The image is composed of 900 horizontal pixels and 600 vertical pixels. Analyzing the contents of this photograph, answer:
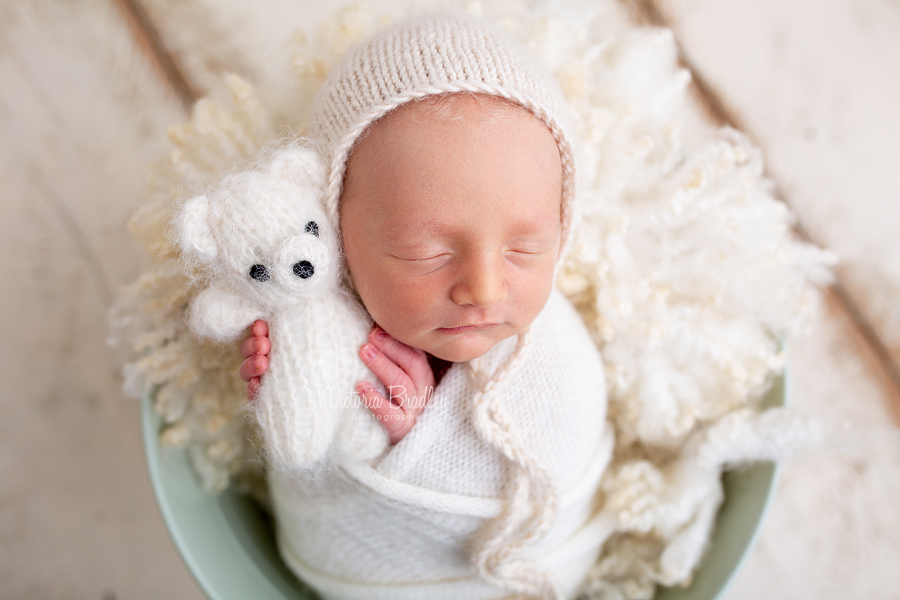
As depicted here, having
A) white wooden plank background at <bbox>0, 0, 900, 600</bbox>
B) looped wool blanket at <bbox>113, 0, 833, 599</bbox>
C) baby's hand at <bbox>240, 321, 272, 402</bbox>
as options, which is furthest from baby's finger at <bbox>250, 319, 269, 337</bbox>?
white wooden plank background at <bbox>0, 0, 900, 600</bbox>

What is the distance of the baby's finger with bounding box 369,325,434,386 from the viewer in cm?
87

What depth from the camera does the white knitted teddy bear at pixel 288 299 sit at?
0.74 m

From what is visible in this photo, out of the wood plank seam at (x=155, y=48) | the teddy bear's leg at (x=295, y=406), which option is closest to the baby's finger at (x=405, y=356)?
the teddy bear's leg at (x=295, y=406)

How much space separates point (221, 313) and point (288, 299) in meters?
0.09

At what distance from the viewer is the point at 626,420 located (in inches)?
43.3

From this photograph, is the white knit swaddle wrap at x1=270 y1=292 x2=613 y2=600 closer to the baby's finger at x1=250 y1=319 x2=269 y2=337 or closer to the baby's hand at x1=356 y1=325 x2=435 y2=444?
the baby's hand at x1=356 y1=325 x2=435 y2=444

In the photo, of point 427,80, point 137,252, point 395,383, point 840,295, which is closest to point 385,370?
point 395,383

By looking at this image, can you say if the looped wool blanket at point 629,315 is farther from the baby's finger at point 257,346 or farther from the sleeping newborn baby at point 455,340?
the baby's finger at point 257,346

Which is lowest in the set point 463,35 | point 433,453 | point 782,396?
point 782,396

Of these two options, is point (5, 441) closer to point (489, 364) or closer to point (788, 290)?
point (489, 364)

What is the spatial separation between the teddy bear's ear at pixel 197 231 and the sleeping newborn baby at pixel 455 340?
136mm

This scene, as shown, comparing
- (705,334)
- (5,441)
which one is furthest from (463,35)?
(5,441)

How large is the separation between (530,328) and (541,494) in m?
0.24

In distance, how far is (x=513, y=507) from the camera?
882 millimetres
